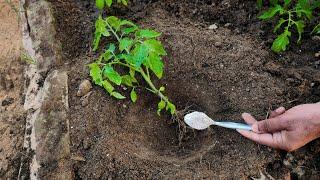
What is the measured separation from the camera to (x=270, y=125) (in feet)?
6.07

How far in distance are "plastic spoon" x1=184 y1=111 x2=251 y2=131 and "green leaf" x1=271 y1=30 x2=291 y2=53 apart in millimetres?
555

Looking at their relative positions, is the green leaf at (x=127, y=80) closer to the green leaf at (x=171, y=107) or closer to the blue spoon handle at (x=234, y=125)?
the green leaf at (x=171, y=107)

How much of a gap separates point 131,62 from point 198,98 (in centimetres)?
44

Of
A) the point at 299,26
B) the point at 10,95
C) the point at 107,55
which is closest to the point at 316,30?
the point at 299,26

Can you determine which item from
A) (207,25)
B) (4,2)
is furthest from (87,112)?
(4,2)

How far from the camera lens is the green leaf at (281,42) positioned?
7.26 feet

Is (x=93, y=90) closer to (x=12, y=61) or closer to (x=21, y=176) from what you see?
(x=21, y=176)

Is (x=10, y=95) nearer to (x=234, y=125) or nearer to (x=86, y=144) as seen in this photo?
(x=86, y=144)

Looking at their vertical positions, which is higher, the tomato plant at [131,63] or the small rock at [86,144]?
the tomato plant at [131,63]

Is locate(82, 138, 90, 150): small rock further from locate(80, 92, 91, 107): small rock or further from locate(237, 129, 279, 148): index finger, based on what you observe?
locate(237, 129, 279, 148): index finger

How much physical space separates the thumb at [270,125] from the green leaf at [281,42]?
54 cm

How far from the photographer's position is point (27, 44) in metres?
2.60

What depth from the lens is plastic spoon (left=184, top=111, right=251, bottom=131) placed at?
196 cm

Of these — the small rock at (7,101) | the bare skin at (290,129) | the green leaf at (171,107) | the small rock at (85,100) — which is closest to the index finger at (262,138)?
the bare skin at (290,129)
